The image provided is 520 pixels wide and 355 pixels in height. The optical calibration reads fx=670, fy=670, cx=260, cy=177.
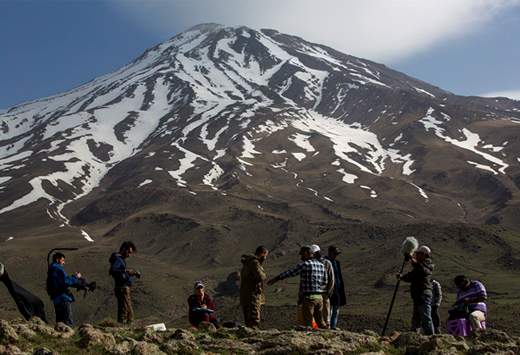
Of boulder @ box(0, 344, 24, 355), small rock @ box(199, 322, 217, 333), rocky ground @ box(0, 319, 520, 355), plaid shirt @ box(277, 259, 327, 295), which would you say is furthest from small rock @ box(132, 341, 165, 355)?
plaid shirt @ box(277, 259, 327, 295)

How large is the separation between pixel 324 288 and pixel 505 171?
16163cm

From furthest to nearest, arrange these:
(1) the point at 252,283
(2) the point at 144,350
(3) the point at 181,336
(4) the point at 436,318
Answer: (4) the point at 436,318 → (1) the point at 252,283 → (3) the point at 181,336 → (2) the point at 144,350

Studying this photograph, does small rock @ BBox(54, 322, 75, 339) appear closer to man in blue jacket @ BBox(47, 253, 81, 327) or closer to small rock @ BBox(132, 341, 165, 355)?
man in blue jacket @ BBox(47, 253, 81, 327)

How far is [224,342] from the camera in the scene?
1148 cm

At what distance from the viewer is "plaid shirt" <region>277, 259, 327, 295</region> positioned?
13375mm

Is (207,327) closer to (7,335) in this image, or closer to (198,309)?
(198,309)

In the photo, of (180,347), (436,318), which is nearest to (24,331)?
(180,347)

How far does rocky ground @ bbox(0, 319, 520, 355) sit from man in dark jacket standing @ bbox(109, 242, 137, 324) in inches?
73.0

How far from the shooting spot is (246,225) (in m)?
118

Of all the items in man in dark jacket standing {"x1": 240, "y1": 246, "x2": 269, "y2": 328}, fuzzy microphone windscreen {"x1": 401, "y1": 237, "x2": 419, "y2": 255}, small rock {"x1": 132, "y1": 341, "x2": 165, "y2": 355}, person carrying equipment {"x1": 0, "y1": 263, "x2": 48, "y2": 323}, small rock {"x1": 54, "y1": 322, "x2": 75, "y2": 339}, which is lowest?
small rock {"x1": 132, "y1": 341, "x2": 165, "y2": 355}

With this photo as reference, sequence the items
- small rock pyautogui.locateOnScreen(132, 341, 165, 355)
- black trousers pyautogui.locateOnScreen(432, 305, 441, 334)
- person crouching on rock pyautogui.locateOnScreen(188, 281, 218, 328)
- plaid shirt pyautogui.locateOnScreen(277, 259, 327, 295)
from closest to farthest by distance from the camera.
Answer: small rock pyautogui.locateOnScreen(132, 341, 165, 355)
plaid shirt pyautogui.locateOnScreen(277, 259, 327, 295)
person crouching on rock pyautogui.locateOnScreen(188, 281, 218, 328)
black trousers pyautogui.locateOnScreen(432, 305, 441, 334)

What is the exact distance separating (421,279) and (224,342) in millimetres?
4561

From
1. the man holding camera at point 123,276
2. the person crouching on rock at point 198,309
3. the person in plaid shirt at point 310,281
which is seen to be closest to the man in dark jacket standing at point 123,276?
the man holding camera at point 123,276

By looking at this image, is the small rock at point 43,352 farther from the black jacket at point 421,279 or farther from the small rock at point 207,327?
the black jacket at point 421,279
